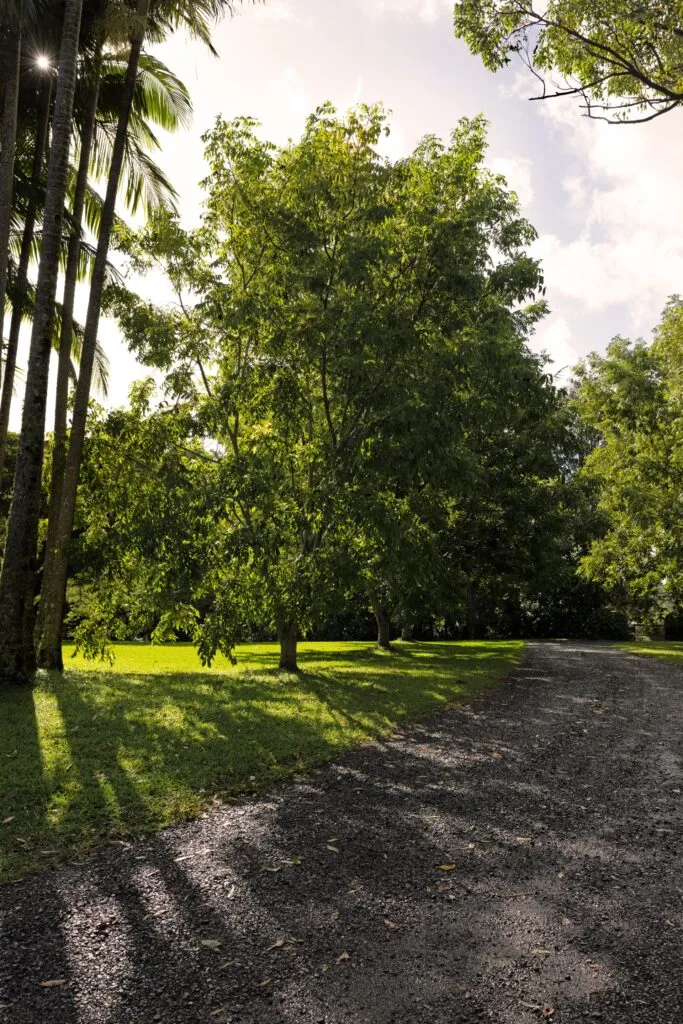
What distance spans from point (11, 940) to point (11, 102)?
13256 mm

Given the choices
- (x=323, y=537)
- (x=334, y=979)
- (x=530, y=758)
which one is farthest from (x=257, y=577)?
(x=334, y=979)

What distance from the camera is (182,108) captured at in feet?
51.7

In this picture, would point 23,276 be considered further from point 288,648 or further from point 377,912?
point 377,912

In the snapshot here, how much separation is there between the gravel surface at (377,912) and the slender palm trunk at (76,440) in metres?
8.16

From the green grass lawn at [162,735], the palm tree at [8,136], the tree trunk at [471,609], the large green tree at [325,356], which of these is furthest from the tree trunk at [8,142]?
the tree trunk at [471,609]

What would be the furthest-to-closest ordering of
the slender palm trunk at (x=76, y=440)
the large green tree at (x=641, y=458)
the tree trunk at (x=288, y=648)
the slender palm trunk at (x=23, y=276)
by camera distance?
the large green tree at (x=641, y=458) < the tree trunk at (x=288, y=648) < the slender palm trunk at (x=23, y=276) < the slender palm trunk at (x=76, y=440)

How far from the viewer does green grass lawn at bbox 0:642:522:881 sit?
522cm

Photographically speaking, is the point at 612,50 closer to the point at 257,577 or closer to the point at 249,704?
the point at 257,577

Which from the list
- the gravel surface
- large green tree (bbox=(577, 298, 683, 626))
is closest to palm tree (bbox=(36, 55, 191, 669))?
the gravel surface

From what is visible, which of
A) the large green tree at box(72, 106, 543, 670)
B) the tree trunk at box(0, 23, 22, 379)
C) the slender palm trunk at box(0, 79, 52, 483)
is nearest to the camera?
the large green tree at box(72, 106, 543, 670)

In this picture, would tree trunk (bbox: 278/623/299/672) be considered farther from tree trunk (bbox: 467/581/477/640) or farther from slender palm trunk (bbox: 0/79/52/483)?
tree trunk (bbox: 467/581/477/640)

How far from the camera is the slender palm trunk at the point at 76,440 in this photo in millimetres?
12828

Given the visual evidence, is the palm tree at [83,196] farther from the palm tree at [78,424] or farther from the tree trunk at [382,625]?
the tree trunk at [382,625]

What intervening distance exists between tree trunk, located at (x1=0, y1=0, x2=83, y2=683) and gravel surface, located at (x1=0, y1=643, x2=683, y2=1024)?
21.0 ft
